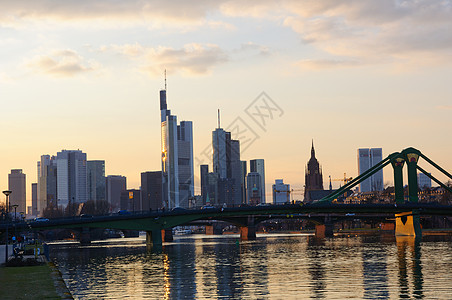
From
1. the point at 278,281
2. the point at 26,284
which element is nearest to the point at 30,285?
the point at 26,284

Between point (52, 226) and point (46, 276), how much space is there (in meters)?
92.9

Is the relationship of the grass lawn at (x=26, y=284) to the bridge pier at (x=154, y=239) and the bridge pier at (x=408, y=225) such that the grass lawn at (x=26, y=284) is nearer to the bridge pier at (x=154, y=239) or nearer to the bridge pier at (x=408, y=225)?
the bridge pier at (x=154, y=239)

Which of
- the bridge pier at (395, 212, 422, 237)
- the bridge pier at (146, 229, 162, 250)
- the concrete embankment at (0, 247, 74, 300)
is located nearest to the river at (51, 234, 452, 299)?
the concrete embankment at (0, 247, 74, 300)

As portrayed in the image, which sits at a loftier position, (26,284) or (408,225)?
(408,225)

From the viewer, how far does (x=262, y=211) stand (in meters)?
153

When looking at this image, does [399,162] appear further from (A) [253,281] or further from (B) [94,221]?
(A) [253,281]

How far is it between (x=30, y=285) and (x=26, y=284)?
945mm

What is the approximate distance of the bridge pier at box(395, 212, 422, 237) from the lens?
170 metres

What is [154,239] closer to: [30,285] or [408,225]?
[408,225]

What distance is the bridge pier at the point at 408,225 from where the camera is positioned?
170 metres

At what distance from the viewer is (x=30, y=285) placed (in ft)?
147

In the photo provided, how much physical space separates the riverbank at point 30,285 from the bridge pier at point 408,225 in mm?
129093

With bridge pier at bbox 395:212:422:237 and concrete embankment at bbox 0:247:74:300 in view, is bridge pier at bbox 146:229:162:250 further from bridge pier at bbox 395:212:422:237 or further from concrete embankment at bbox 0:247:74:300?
concrete embankment at bbox 0:247:74:300

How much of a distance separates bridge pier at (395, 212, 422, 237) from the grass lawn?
12844 cm
